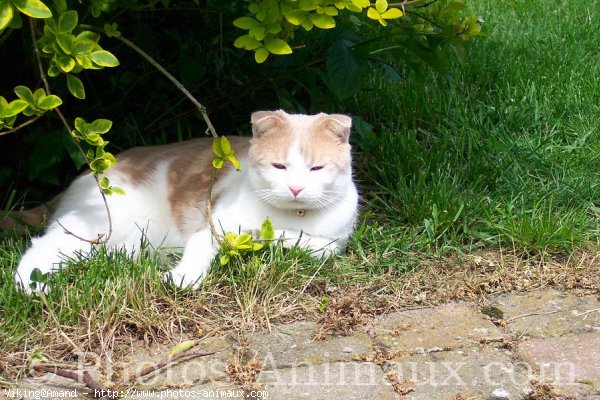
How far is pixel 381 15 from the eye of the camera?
2797 mm

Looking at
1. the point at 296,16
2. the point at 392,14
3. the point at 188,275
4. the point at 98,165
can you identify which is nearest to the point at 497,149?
the point at 392,14

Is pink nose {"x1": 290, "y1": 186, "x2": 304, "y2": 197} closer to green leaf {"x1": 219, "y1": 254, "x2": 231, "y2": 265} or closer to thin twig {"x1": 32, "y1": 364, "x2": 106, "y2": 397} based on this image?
green leaf {"x1": 219, "y1": 254, "x2": 231, "y2": 265}

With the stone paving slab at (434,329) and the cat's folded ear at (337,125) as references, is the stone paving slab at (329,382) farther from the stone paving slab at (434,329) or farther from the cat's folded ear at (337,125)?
the cat's folded ear at (337,125)

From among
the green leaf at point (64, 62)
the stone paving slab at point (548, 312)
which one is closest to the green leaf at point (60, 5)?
the green leaf at point (64, 62)

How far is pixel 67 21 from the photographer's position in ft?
8.54

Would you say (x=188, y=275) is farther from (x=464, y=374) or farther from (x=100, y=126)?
(x=464, y=374)

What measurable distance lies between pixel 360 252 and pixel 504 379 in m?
0.90

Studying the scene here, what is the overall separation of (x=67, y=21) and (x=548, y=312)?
6.38 ft

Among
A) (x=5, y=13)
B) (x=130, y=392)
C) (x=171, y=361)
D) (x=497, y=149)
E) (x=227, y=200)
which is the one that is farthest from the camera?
(x=497, y=149)

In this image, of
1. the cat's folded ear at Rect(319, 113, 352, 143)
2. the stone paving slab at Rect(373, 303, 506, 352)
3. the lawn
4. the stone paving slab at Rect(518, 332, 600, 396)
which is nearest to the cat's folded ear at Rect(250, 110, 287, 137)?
the cat's folded ear at Rect(319, 113, 352, 143)

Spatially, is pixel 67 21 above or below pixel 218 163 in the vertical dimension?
above

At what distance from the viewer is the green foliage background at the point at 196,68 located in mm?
3309

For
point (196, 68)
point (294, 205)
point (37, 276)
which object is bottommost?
point (37, 276)

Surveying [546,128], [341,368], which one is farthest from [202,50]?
[341,368]
